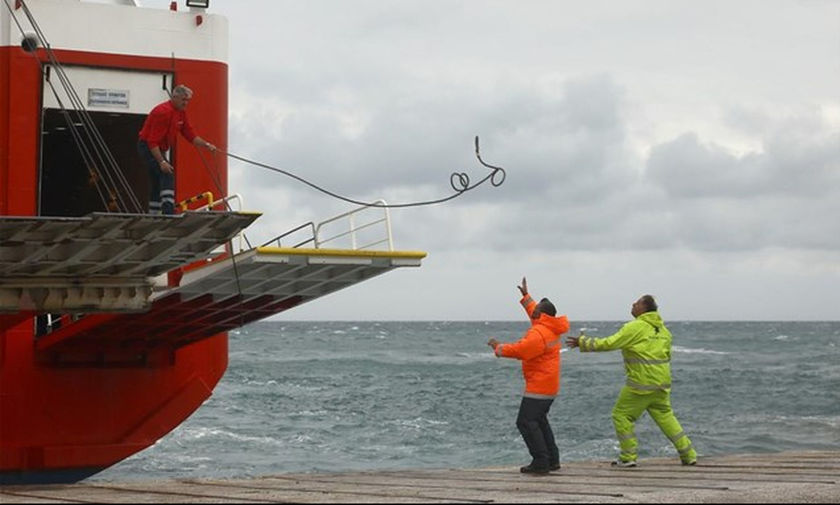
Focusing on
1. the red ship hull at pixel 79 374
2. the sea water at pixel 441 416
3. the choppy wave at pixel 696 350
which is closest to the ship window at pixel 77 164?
the red ship hull at pixel 79 374

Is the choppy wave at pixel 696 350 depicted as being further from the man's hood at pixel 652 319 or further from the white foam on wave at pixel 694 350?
the man's hood at pixel 652 319

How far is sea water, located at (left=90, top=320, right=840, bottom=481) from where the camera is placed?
27156 millimetres

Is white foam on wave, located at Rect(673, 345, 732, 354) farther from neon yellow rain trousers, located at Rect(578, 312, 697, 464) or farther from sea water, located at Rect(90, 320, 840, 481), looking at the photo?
neon yellow rain trousers, located at Rect(578, 312, 697, 464)

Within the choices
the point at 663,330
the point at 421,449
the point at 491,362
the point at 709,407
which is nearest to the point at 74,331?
the point at 663,330

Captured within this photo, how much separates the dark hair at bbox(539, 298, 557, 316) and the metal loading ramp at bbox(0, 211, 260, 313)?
249 centimetres

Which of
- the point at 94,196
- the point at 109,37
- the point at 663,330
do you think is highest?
the point at 109,37

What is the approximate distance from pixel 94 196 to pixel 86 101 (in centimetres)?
339

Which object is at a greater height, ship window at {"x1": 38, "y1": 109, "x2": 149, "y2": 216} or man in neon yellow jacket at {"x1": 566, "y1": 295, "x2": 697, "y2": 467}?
ship window at {"x1": 38, "y1": 109, "x2": 149, "y2": 216}

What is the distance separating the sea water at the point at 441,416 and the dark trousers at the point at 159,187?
10.9 meters

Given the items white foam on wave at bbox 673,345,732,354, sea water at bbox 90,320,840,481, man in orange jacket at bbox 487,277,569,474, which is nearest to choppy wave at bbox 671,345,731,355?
white foam on wave at bbox 673,345,732,354

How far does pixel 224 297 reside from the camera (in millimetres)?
12930

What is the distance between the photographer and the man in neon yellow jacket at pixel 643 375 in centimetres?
1212

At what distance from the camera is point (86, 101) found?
14.2m

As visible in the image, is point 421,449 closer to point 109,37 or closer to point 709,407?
point 709,407
